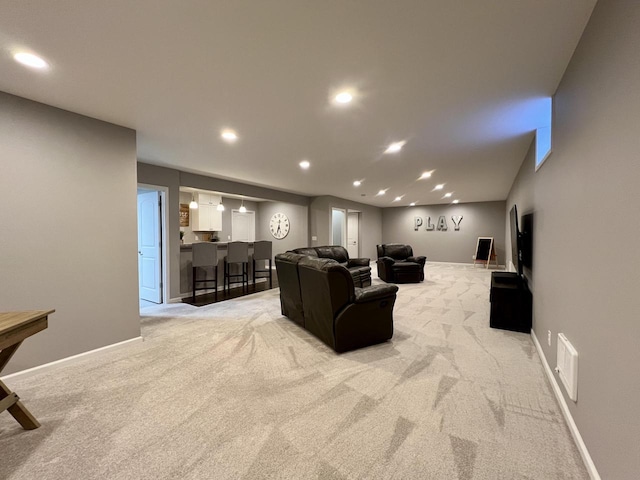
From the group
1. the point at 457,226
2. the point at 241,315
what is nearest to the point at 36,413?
the point at 241,315

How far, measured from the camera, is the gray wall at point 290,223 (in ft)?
28.5

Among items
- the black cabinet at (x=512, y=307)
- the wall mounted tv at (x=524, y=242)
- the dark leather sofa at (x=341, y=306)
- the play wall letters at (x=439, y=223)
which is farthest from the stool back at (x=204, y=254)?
the play wall letters at (x=439, y=223)

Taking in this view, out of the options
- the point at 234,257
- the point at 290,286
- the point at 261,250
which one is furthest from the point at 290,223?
the point at 290,286

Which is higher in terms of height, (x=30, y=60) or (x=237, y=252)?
(x=30, y=60)

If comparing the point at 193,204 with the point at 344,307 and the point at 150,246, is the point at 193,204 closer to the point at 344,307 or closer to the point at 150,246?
the point at 150,246

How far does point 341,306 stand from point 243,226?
6.85 metres

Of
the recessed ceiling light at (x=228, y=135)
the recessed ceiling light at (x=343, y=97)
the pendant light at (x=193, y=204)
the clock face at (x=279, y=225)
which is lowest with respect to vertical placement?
the clock face at (x=279, y=225)

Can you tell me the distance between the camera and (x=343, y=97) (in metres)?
2.42

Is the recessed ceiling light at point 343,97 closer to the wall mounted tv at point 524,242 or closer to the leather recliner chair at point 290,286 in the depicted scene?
the leather recliner chair at point 290,286

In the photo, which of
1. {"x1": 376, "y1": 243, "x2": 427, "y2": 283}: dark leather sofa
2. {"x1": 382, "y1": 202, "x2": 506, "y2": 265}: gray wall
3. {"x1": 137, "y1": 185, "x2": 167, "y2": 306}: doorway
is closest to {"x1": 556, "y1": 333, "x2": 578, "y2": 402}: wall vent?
{"x1": 376, "y1": 243, "x2": 427, "y2": 283}: dark leather sofa

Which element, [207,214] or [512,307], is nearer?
[512,307]

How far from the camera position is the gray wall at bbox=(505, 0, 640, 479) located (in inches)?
42.8

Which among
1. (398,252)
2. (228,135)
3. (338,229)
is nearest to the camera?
(228,135)

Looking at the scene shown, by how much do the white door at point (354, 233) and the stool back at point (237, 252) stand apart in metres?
5.00
